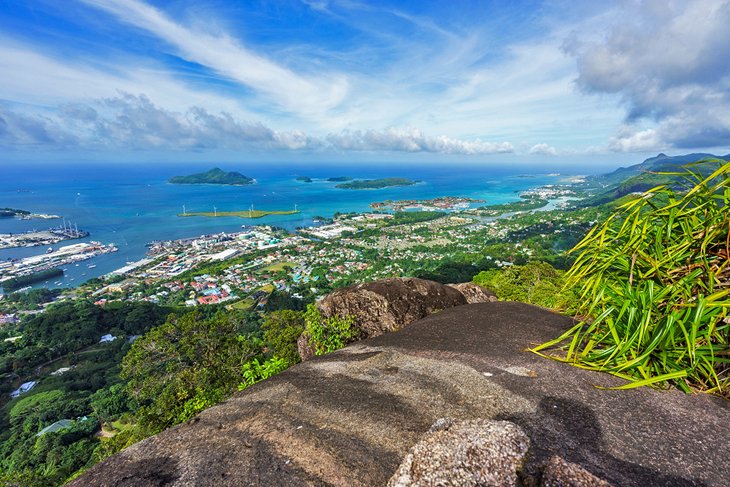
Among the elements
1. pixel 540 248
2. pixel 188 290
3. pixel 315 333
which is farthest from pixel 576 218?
pixel 315 333

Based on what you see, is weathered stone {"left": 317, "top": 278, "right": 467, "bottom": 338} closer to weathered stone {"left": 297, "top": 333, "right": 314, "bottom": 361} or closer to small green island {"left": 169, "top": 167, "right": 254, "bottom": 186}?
weathered stone {"left": 297, "top": 333, "right": 314, "bottom": 361}

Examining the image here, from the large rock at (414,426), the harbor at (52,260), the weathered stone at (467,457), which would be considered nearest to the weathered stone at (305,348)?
the large rock at (414,426)

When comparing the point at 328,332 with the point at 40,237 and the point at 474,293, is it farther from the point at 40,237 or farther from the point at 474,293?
the point at 40,237

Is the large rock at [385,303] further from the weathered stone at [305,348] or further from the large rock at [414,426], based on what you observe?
the large rock at [414,426]

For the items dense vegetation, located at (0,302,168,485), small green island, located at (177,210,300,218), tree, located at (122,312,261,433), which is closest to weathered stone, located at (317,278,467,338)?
tree, located at (122,312,261,433)

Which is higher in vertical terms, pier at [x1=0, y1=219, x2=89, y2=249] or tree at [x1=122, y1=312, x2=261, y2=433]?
tree at [x1=122, y1=312, x2=261, y2=433]

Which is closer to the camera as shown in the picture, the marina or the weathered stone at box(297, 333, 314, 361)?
the weathered stone at box(297, 333, 314, 361)
